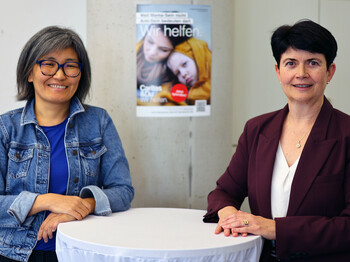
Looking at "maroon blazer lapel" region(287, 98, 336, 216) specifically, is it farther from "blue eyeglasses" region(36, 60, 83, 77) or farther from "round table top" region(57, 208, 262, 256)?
"blue eyeglasses" region(36, 60, 83, 77)

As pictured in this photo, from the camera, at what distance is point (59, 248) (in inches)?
84.7

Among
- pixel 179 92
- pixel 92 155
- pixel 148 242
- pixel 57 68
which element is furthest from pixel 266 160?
pixel 57 68

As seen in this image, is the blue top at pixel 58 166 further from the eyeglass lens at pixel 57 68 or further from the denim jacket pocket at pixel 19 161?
the eyeglass lens at pixel 57 68

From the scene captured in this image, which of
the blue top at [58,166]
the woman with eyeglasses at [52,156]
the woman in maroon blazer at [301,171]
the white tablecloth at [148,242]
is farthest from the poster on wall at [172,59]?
the white tablecloth at [148,242]

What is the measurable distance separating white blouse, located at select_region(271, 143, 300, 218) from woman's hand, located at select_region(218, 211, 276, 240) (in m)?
0.14

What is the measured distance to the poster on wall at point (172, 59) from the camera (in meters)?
3.12

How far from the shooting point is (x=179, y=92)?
319 centimetres

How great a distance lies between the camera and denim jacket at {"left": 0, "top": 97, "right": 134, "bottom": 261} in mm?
2463

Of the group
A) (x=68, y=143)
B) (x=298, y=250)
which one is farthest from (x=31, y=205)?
(x=298, y=250)

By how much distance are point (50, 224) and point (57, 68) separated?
2.54ft

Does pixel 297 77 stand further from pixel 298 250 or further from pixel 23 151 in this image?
pixel 23 151

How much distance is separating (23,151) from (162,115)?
965 mm

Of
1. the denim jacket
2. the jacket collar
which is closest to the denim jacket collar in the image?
the denim jacket

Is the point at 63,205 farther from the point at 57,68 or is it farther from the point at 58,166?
the point at 57,68
